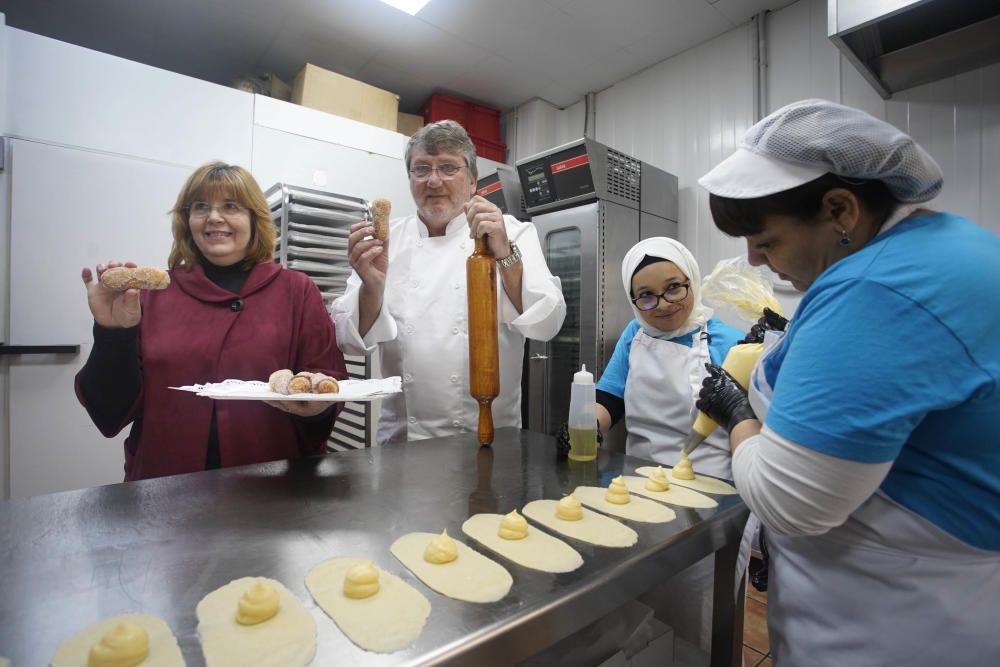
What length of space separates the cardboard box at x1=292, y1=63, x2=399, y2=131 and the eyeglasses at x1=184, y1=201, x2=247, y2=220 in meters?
2.41

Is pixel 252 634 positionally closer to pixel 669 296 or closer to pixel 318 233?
pixel 669 296

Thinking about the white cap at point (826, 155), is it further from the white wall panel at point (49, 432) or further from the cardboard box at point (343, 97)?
the cardboard box at point (343, 97)

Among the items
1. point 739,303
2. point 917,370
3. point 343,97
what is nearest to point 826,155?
point 917,370

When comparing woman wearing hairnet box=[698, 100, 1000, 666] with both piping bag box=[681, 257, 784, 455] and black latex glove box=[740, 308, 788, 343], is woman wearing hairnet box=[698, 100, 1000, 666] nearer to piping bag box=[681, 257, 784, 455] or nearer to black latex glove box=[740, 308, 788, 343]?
piping bag box=[681, 257, 784, 455]

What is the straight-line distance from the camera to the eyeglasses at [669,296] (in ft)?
6.00

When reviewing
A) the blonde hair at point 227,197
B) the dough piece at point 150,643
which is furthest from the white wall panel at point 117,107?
the dough piece at point 150,643

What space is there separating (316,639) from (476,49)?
3.69m

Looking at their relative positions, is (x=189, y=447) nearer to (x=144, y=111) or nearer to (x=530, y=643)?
(x=530, y=643)

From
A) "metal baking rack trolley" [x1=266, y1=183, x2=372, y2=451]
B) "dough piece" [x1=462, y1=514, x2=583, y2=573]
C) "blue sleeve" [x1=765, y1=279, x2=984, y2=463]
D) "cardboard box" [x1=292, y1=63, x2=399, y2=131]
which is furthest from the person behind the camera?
"cardboard box" [x1=292, y1=63, x2=399, y2=131]

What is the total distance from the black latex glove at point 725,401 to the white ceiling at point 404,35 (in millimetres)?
2736

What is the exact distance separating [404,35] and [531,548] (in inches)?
136

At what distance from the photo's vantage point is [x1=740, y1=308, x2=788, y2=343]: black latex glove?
117 cm

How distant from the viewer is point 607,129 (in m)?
3.94

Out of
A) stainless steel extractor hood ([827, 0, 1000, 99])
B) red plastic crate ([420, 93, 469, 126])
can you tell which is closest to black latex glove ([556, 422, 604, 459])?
stainless steel extractor hood ([827, 0, 1000, 99])
